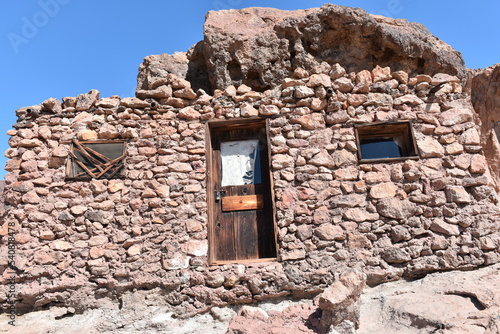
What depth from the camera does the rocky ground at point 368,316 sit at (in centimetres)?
307

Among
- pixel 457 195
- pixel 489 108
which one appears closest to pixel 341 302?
pixel 457 195

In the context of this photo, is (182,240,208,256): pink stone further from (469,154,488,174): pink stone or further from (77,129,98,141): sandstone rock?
(469,154,488,174): pink stone

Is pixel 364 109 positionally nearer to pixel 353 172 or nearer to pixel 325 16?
pixel 353 172

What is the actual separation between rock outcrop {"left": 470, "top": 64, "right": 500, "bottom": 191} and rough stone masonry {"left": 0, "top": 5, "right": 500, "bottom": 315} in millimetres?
6189

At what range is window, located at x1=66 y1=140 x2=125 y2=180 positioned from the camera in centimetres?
439

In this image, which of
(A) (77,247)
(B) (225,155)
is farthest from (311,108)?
(A) (77,247)

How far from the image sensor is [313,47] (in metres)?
5.55

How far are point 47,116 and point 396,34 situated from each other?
5.10 meters

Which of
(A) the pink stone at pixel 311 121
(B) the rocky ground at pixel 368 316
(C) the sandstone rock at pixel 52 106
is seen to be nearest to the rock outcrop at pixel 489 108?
(B) the rocky ground at pixel 368 316

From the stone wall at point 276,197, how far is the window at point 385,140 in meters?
0.11

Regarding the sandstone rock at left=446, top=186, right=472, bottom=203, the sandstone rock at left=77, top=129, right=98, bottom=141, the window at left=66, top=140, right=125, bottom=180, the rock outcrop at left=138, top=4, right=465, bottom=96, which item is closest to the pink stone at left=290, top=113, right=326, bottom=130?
the rock outcrop at left=138, top=4, right=465, bottom=96

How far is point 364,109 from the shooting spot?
14.7 ft

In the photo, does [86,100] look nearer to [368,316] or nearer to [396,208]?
[396,208]

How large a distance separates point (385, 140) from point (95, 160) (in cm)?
373
